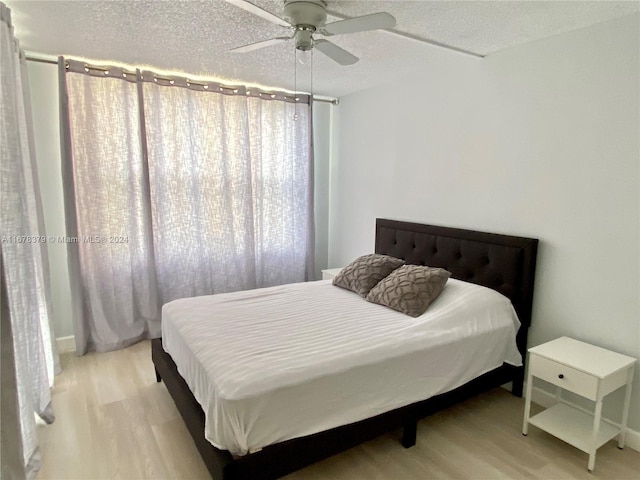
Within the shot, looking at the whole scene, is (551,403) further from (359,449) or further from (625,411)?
(359,449)

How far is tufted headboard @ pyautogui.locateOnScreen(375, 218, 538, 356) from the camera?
261cm

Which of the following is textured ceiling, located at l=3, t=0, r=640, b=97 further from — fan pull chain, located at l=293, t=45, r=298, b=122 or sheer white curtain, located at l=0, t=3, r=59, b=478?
sheer white curtain, located at l=0, t=3, r=59, b=478

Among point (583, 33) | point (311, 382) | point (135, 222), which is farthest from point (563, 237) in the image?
point (135, 222)

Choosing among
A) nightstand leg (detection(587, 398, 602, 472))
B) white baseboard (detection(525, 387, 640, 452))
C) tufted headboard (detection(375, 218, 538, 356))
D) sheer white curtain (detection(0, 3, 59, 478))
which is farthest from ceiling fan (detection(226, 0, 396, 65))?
white baseboard (detection(525, 387, 640, 452))

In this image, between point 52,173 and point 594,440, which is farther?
point 52,173

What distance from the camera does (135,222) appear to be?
3432mm

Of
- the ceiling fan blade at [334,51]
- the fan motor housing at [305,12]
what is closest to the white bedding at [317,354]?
the ceiling fan blade at [334,51]

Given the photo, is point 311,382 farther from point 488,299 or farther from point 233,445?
point 488,299

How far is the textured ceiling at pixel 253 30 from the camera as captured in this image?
2.01m

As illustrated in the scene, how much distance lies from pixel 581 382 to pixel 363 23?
206 cm

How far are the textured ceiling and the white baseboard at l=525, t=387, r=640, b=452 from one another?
2.25 m

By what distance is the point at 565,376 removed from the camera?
2.09m

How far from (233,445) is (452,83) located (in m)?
2.83

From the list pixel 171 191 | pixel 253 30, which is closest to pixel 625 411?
pixel 253 30
